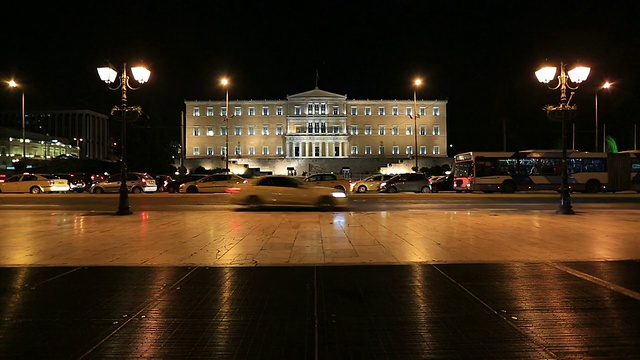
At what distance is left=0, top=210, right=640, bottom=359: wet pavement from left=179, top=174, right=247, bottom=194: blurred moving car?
2236cm

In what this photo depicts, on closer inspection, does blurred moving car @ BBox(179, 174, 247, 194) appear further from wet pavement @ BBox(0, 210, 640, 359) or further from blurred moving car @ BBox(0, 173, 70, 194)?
wet pavement @ BBox(0, 210, 640, 359)

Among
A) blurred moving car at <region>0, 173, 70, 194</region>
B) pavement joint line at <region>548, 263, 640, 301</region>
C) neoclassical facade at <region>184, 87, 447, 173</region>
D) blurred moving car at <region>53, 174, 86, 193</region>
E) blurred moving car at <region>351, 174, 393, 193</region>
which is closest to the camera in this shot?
pavement joint line at <region>548, 263, 640, 301</region>

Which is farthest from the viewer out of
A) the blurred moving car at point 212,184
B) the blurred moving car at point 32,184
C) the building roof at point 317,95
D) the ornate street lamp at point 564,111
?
the building roof at point 317,95

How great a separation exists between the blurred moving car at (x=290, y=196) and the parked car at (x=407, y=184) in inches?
669

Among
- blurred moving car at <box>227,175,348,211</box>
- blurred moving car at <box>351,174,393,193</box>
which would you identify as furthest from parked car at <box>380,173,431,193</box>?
blurred moving car at <box>227,175,348,211</box>

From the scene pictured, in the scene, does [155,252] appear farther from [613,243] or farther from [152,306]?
[613,243]

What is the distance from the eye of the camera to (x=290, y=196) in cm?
2155

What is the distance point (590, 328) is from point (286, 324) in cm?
333

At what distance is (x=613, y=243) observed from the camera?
11.6m

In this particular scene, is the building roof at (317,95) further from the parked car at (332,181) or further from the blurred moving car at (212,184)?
the parked car at (332,181)

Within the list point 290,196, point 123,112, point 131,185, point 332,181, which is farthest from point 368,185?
point 123,112

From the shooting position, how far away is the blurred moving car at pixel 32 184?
120ft

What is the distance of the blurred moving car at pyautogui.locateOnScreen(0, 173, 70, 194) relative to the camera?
36.5m

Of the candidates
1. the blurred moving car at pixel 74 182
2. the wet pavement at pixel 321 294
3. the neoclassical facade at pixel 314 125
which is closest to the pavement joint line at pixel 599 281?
the wet pavement at pixel 321 294
